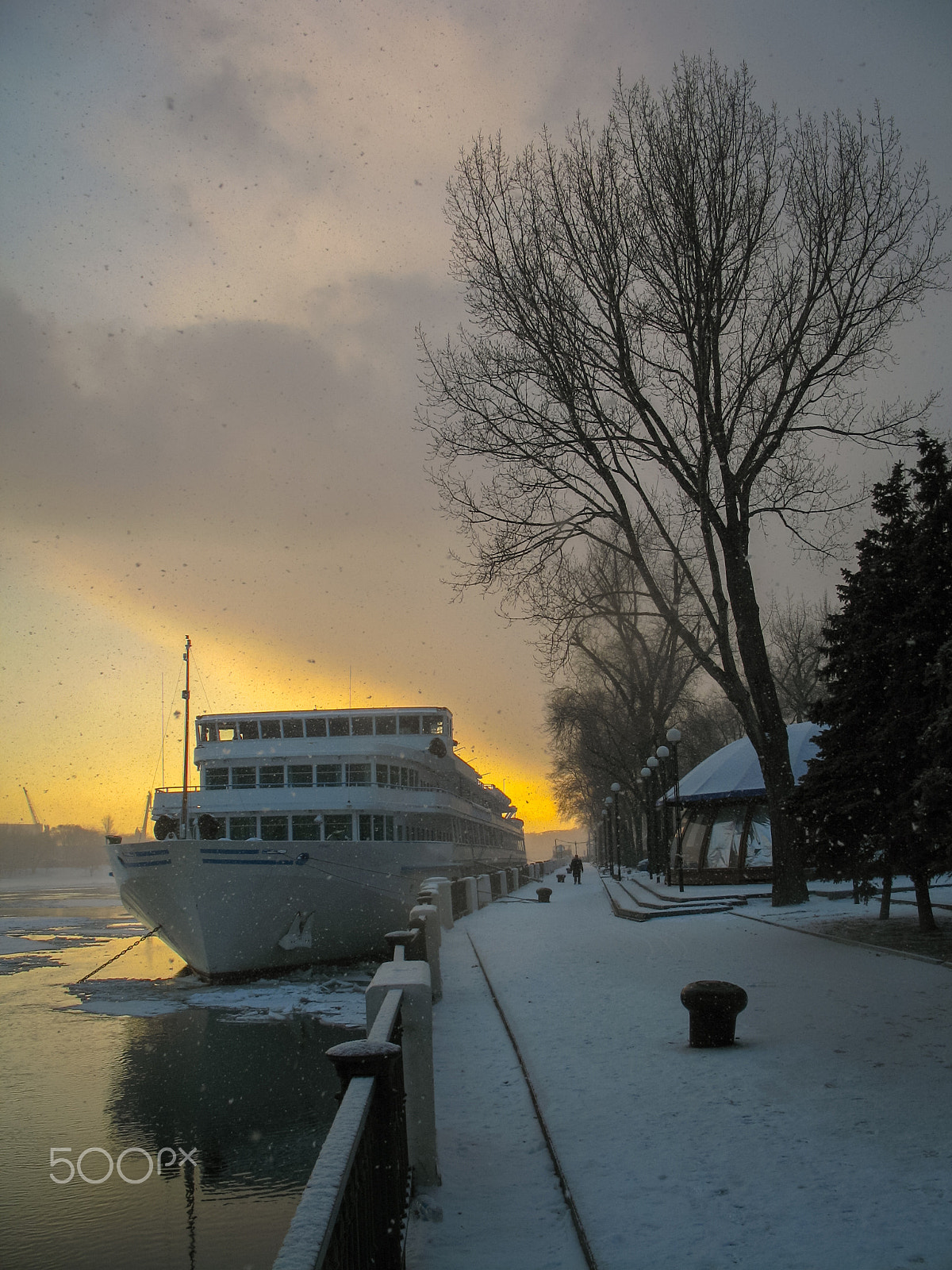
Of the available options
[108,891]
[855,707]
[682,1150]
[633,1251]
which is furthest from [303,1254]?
[108,891]

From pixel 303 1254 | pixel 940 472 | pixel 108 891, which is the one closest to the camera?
pixel 303 1254

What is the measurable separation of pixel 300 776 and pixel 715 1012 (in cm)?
1861

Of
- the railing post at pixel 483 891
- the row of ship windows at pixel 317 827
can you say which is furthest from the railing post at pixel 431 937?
the railing post at pixel 483 891

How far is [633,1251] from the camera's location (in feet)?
13.8

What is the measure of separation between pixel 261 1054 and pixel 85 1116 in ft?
9.72

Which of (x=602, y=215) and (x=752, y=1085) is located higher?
(x=602, y=215)

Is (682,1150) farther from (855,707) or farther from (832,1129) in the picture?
(855,707)

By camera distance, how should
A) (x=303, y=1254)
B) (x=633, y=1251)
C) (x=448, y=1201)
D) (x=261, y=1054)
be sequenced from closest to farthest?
(x=303, y=1254) → (x=633, y=1251) → (x=448, y=1201) → (x=261, y=1054)

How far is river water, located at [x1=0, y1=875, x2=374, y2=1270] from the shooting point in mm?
7695

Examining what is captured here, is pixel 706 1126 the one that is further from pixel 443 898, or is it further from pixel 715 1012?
pixel 443 898

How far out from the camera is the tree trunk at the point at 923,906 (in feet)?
40.3

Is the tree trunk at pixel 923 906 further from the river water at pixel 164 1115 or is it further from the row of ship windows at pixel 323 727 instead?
the row of ship windows at pixel 323 727

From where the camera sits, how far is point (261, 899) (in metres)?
19.8

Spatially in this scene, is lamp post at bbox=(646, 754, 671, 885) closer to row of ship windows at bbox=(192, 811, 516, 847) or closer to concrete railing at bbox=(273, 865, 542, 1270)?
row of ship windows at bbox=(192, 811, 516, 847)
